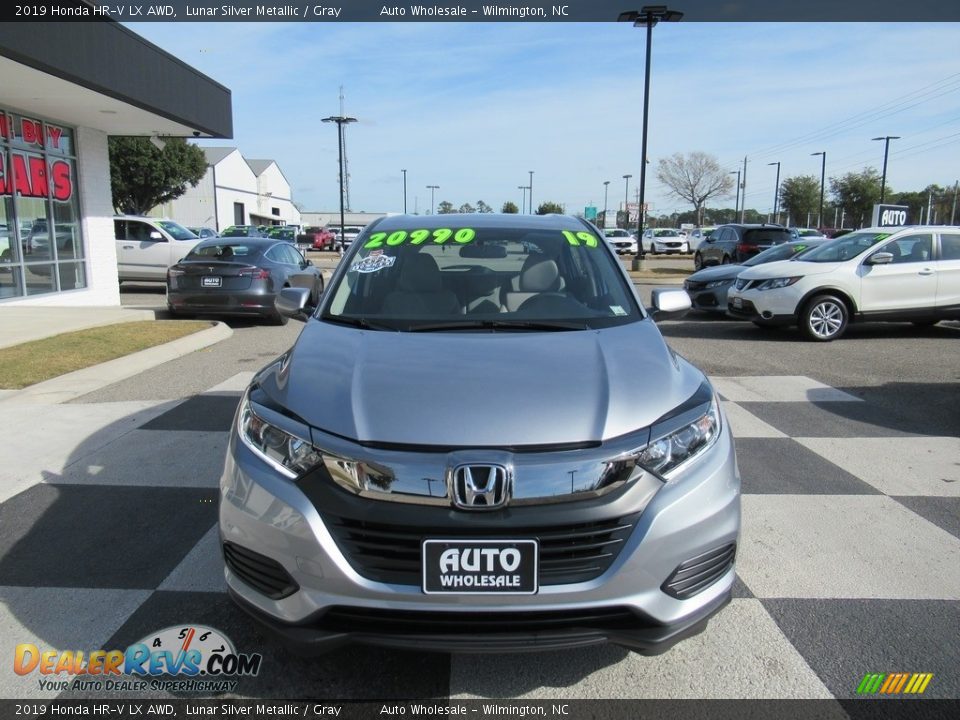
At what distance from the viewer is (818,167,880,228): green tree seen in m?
A: 64.3

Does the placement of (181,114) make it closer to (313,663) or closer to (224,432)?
(224,432)

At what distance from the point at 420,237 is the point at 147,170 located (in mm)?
50369

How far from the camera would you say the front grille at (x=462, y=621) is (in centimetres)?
213

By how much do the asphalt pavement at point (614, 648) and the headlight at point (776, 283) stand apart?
3.58 meters

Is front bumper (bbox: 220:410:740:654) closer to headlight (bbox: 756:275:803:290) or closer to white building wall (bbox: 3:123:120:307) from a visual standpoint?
headlight (bbox: 756:275:803:290)

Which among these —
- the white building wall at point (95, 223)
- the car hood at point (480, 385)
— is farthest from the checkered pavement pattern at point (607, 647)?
the white building wall at point (95, 223)

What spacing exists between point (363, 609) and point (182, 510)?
2323 mm

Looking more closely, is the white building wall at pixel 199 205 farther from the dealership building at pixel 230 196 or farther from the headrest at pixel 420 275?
the headrest at pixel 420 275

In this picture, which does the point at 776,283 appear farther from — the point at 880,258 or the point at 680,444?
the point at 680,444

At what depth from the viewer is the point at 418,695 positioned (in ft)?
8.09

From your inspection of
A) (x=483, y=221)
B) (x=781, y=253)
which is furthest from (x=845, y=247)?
(x=483, y=221)

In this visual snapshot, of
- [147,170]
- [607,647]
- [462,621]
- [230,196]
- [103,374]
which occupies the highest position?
[147,170]

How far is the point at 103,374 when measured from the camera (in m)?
7.46

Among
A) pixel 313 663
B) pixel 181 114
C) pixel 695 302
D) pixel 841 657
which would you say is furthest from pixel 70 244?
pixel 841 657
